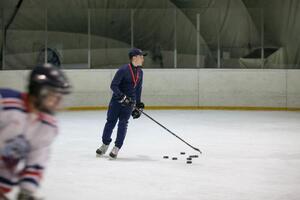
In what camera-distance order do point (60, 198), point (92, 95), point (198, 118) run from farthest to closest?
point (92, 95) < point (198, 118) < point (60, 198)

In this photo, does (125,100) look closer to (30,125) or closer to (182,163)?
(182,163)

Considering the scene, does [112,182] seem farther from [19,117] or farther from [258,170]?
→ [19,117]

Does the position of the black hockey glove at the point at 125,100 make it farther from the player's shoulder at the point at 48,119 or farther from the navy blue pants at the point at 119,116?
the player's shoulder at the point at 48,119

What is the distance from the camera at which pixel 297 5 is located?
12695 millimetres

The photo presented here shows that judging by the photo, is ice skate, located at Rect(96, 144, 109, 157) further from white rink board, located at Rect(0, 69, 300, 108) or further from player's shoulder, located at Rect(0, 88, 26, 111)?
white rink board, located at Rect(0, 69, 300, 108)

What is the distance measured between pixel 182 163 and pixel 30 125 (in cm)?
434

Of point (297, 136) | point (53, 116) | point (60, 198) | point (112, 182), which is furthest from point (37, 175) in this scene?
point (297, 136)

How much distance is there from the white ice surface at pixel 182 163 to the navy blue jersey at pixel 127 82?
0.71 m

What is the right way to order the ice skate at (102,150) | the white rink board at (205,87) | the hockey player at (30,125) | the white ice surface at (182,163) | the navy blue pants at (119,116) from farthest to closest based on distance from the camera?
the white rink board at (205,87)
the ice skate at (102,150)
the navy blue pants at (119,116)
the white ice surface at (182,163)
the hockey player at (30,125)

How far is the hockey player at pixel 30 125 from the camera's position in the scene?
2172 millimetres

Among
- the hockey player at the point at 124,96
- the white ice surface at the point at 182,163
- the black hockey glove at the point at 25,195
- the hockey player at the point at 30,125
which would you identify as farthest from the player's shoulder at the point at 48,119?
the hockey player at the point at 124,96

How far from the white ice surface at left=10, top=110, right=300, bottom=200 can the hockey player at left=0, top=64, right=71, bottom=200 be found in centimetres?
238

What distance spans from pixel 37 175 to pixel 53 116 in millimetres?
231

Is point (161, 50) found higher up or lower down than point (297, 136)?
higher up
